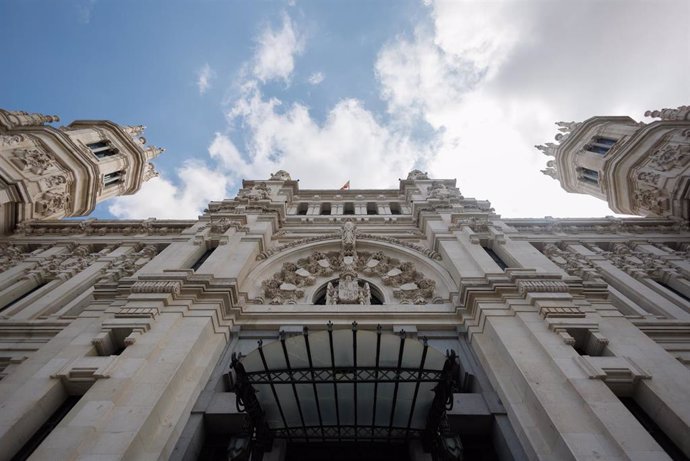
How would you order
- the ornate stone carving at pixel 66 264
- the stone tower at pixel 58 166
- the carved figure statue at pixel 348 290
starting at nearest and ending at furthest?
1. the carved figure statue at pixel 348 290
2. the ornate stone carving at pixel 66 264
3. the stone tower at pixel 58 166

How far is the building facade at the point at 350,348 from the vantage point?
24.3ft

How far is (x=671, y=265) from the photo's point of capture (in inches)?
596

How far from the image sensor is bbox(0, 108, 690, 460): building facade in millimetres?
7410

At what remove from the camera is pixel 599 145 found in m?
31.4

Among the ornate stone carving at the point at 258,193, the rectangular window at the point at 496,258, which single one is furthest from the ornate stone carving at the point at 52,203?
the rectangular window at the point at 496,258

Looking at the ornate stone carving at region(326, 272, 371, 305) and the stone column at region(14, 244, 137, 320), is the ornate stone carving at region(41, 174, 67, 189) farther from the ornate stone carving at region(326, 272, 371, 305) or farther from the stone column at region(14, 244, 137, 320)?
the ornate stone carving at region(326, 272, 371, 305)

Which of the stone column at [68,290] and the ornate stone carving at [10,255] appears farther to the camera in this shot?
the ornate stone carving at [10,255]

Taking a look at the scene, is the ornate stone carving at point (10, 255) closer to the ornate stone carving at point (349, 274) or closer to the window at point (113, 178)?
the ornate stone carving at point (349, 274)

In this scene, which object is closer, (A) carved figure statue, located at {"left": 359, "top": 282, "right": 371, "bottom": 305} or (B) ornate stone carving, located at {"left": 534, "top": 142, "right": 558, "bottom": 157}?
(A) carved figure statue, located at {"left": 359, "top": 282, "right": 371, "bottom": 305}

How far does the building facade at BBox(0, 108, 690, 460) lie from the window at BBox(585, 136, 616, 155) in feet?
52.2

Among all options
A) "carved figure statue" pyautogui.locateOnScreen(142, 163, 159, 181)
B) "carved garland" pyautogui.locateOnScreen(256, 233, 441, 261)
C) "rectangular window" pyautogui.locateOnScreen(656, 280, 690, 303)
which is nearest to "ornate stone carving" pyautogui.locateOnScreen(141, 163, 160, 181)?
"carved figure statue" pyautogui.locateOnScreen(142, 163, 159, 181)

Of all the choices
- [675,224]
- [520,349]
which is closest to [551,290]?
[520,349]

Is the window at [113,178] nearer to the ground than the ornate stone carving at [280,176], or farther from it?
farther from it

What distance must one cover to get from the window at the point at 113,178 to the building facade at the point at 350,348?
16.4m
